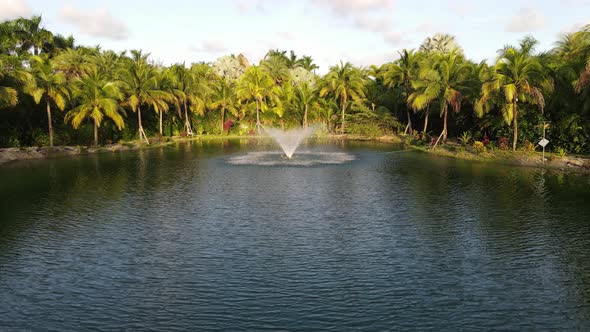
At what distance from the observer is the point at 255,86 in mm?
79750

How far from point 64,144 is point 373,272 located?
1910 inches

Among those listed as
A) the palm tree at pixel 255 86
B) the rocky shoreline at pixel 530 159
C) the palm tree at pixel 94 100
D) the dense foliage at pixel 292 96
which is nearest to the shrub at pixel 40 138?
the dense foliage at pixel 292 96

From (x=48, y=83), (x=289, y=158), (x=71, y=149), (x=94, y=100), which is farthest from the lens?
(x=94, y=100)

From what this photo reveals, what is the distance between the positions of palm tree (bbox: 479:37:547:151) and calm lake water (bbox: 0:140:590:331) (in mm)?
10933

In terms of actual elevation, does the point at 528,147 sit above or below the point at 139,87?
below

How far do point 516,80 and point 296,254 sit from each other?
33003mm

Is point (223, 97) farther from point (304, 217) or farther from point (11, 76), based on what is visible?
point (304, 217)

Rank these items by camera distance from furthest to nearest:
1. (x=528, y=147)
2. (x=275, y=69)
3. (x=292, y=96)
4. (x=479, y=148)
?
(x=275, y=69)
(x=292, y=96)
(x=479, y=148)
(x=528, y=147)

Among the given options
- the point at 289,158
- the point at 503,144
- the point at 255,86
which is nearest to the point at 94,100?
the point at 289,158

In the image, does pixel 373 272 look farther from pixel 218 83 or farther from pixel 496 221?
pixel 218 83

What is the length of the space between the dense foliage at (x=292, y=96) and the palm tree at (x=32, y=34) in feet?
0.46

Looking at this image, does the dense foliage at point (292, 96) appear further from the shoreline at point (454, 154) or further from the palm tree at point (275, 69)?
the shoreline at point (454, 154)

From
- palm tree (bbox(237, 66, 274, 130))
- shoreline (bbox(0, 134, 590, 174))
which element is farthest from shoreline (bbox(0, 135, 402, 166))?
palm tree (bbox(237, 66, 274, 130))

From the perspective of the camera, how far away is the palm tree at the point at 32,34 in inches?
2601
